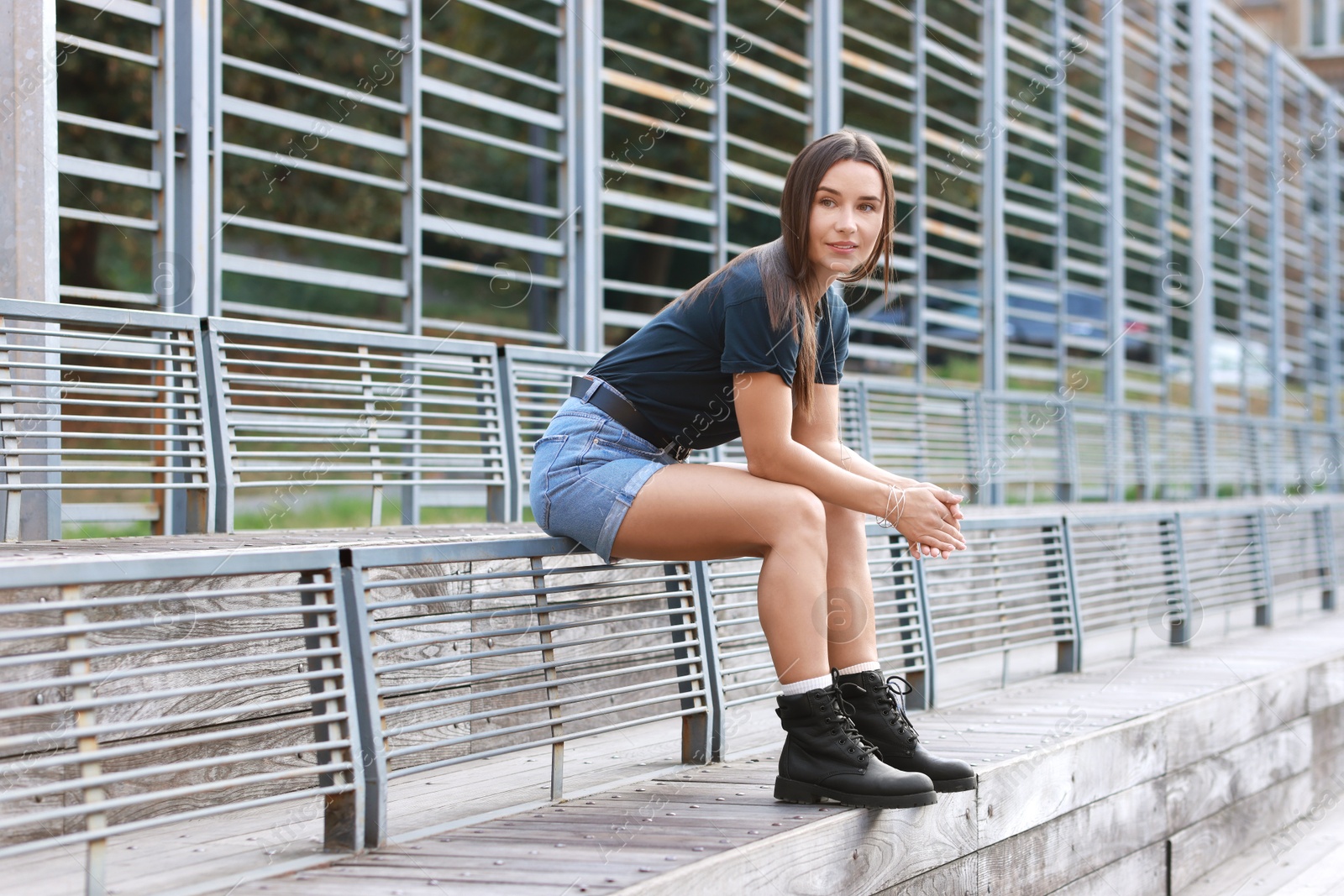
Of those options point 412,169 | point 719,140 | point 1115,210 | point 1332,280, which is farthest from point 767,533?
point 1332,280

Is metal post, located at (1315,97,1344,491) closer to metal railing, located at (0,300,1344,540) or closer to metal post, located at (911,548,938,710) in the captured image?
metal railing, located at (0,300,1344,540)

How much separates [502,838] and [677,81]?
36.6ft

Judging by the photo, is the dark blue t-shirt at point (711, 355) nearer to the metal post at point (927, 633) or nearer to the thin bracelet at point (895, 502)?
the thin bracelet at point (895, 502)

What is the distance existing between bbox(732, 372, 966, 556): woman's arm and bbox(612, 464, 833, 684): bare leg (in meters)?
0.05

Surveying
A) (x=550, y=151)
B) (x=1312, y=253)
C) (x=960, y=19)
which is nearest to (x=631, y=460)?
(x=550, y=151)

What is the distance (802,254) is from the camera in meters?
3.41

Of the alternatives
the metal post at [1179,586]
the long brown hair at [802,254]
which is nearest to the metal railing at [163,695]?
the long brown hair at [802,254]

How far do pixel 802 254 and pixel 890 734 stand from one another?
118 centimetres

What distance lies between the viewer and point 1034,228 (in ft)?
54.5

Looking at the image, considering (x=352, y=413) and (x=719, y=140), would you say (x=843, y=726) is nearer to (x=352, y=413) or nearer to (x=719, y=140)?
(x=352, y=413)

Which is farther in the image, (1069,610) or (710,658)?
(1069,610)

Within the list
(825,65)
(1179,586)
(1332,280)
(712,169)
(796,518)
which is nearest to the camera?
(796,518)

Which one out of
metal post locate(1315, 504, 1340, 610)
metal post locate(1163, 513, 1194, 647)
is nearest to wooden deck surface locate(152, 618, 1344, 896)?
metal post locate(1163, 513, 1194, 647)

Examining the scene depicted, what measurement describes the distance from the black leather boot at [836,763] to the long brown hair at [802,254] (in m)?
0.74
